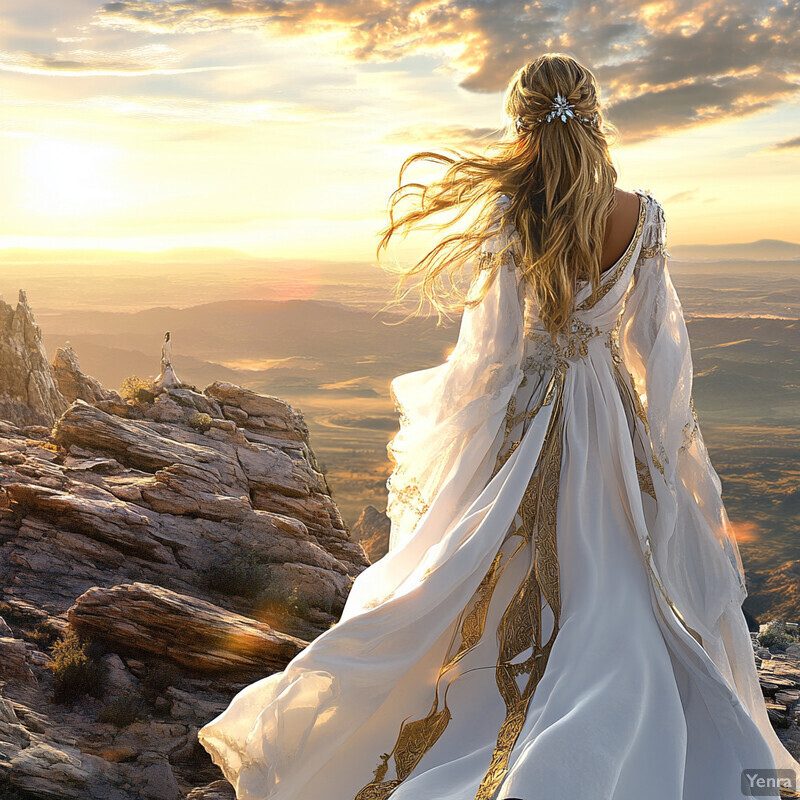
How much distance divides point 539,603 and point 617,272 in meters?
1.82

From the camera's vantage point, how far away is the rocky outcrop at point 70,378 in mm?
19969

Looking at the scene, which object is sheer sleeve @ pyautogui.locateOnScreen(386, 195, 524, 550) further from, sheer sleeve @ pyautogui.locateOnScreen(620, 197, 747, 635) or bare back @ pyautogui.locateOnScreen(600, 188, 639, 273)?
sheer sleeve @ pyautogui.locateOnScreen(620, 197, 747, 635)

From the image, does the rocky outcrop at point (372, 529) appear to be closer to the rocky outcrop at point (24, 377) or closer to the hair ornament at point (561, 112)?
the rocky outcrop at point (24, 377)

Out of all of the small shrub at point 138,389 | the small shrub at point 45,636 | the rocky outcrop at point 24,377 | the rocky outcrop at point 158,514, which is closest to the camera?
the small shrub at point 45,636

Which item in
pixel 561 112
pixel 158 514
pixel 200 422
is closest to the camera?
pixel 561 112

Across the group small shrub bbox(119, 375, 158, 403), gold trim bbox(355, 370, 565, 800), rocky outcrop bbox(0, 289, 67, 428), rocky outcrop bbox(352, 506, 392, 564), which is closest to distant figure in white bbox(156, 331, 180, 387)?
small shrub bbox(119, 375, 158, 403)

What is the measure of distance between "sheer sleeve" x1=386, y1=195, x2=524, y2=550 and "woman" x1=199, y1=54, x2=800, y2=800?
12 millimetres

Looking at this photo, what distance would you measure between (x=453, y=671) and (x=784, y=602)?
46.0 metres

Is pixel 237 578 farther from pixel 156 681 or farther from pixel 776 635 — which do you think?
pixel 776 635

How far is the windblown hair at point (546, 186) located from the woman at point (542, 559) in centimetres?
1

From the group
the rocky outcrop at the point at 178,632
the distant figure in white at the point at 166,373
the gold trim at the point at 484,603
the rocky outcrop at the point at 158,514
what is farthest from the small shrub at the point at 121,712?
the distant figure in white at the point at 166,373

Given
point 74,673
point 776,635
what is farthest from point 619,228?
point 776,635

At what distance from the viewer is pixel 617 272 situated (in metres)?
3.80

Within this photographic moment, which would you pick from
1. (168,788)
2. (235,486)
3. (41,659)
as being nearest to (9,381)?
(235,486)
